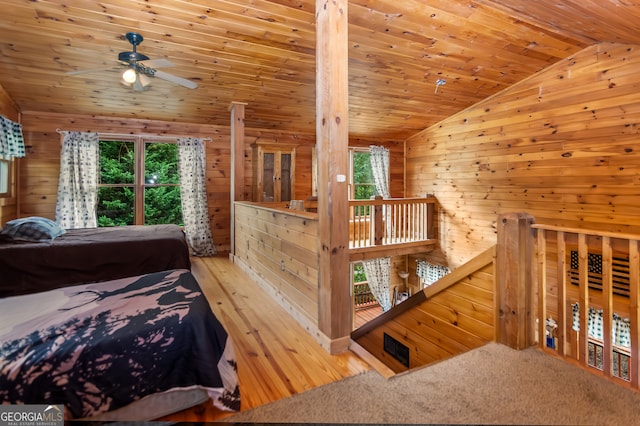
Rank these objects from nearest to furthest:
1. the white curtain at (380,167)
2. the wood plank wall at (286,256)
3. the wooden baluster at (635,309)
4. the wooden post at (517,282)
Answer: the wooden baluster at (635,309), the wooden post at (517,282), the wood plank wall at (286,256), the white curtain at (380,167)

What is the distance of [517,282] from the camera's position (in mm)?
2129

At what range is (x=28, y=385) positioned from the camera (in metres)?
1.30

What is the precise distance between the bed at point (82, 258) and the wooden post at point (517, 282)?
2766 mm

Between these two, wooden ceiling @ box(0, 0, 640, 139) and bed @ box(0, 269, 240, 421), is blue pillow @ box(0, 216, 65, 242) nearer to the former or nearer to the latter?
bed @ box(0, 269, 240, 421)

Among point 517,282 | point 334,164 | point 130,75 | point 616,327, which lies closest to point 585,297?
point 517,282

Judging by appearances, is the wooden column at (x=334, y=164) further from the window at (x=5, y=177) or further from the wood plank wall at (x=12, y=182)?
the window at (x=5, y=177)

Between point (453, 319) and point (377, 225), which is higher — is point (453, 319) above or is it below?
below

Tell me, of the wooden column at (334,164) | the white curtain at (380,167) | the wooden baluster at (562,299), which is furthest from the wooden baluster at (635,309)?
the white curtain at (380,167)

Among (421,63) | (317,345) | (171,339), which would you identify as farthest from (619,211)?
(171,339)

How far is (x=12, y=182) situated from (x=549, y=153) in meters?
7.45

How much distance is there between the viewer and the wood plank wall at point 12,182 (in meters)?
4.00

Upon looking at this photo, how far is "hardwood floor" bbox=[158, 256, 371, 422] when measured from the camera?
1.76 m

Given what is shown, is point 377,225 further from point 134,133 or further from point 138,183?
point 134,133

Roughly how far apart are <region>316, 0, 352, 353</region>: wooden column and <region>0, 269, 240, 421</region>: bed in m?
0.79
